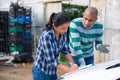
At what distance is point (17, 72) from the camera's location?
392 inches

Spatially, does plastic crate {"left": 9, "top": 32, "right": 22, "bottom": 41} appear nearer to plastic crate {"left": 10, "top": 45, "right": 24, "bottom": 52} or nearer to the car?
plastic crate {"left": 10, "top": 45, "right": 24, "bottom": 52}

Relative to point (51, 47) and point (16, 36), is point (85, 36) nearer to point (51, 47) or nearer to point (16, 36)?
point (51, 47)

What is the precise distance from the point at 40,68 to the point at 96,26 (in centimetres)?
113

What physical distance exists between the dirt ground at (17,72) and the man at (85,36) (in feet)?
13.7

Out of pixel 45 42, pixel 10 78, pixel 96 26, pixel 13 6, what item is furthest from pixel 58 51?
pixel 13 6

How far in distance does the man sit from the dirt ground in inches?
165

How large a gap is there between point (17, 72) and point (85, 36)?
218 inches

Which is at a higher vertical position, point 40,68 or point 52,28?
point 52,28

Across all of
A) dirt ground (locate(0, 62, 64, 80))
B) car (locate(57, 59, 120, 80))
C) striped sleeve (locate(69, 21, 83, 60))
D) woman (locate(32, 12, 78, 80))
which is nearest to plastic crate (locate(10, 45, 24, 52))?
dirt ground (locate(0, 62, 64, 80))

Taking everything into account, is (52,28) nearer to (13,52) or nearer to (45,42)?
(45,42)

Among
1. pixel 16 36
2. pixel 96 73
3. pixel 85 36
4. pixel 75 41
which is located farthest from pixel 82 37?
pixel 16 36

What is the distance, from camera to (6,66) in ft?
36.1

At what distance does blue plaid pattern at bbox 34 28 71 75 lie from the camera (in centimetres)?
384

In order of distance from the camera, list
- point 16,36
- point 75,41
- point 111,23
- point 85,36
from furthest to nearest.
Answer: point 16,36 < point 111,23 < point 85,36 < point 75,41
